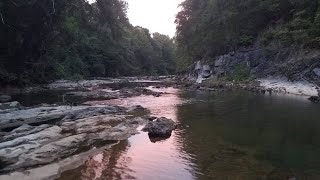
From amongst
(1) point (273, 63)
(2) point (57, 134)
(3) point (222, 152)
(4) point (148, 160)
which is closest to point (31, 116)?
(2) point (57, 134)

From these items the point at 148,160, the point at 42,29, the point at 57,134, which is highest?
the point at 42,29

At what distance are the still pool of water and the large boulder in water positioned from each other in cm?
35

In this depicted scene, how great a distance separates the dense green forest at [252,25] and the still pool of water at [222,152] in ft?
82.0

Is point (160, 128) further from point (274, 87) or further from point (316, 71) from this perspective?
point (274, 87)

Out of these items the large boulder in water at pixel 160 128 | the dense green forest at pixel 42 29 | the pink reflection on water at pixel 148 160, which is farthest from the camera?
the dense green forest at pixel 42 29

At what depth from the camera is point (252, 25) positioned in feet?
195

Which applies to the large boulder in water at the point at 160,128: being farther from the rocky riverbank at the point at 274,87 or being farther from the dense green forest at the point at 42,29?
the dense green forest at the point at 42,29

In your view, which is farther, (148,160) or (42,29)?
(42,29)

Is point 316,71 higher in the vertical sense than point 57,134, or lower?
higher

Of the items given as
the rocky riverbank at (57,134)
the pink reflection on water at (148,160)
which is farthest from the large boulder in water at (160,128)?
the pink reflection on water at (148,160)

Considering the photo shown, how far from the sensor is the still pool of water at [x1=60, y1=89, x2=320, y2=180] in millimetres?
12703

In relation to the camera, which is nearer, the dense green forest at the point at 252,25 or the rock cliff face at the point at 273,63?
the rock cliff face at the point at 273,63

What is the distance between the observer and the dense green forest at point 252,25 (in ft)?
153

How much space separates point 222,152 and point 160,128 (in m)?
4.39
